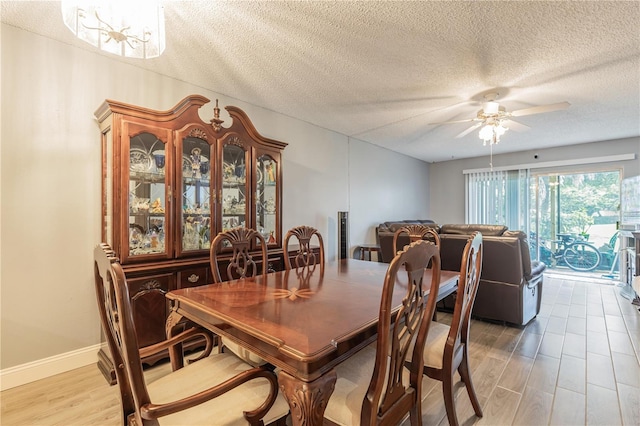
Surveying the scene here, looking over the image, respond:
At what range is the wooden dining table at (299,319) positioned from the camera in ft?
3.09

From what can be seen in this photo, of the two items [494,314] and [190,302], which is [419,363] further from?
[494,314]

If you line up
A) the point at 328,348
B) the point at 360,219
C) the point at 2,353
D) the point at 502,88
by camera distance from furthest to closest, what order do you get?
1. the point at 360,219
2. the point at 502,88
3. the point at 2,353
4. the point at 328,348

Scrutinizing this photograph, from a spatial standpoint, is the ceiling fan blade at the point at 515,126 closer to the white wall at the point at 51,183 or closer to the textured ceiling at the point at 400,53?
the textured ceiling at the point at 400,53

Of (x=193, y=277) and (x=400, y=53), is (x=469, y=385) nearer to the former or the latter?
(x=193, y=277)

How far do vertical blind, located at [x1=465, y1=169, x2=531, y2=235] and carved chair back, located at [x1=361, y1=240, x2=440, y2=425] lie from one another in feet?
19.5

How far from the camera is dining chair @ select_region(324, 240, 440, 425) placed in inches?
38.0

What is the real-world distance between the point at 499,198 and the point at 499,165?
2.31 feet

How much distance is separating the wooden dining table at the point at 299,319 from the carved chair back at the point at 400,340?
0.13 metres

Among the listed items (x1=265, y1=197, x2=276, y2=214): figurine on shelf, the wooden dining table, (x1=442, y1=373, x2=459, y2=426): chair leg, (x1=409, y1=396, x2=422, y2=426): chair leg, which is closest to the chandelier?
the wooden dining table

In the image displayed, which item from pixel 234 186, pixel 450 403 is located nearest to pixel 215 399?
pixel 450 403

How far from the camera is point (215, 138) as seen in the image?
104 inches

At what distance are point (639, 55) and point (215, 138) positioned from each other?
3561mm

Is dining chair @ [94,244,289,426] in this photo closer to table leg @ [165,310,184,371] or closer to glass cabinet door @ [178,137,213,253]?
table leg @ [165,310,184,371]

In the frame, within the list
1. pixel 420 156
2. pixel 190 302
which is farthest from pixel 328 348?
pixel 420 156
